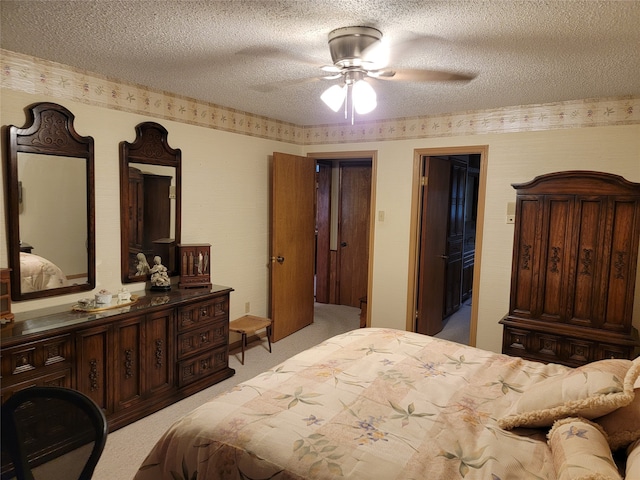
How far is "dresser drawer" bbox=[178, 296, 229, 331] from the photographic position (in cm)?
317

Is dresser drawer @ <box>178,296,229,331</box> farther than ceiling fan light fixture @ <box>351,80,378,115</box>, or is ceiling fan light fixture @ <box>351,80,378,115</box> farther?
dresser drawer @ <box>178,296,229,331</box>

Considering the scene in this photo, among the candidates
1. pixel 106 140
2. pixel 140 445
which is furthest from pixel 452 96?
pixel 140 445

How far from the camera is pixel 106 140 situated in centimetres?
300

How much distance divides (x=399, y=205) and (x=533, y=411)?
290 centimetres

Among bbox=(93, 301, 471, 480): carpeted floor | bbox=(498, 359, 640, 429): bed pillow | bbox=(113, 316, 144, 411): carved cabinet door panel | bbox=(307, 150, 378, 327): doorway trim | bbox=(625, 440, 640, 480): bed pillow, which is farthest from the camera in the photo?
bbox=(307, 150, 378, 327): doorway trim

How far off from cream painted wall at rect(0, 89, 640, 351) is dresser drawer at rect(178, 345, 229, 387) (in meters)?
0.73

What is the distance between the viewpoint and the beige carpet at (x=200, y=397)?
2.42 metres

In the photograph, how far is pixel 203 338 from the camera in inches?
132

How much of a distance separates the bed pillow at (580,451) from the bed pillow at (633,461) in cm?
3

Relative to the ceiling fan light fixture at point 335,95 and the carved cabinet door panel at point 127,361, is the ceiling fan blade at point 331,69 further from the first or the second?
the carved cabinet door panel at point 127,361

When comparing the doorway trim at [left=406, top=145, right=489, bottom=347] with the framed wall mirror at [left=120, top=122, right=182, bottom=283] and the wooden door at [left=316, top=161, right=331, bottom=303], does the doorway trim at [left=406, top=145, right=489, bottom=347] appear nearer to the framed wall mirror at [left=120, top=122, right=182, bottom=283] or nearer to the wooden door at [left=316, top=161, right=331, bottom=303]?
the wooden door at [left=316, top=161, right=331, bottom=303]

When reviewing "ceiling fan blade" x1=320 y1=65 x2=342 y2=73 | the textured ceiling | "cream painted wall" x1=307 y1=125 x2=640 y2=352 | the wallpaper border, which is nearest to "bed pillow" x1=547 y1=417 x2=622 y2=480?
the textured ceiling

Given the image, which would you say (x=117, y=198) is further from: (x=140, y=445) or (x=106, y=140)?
(x=140, y=445)

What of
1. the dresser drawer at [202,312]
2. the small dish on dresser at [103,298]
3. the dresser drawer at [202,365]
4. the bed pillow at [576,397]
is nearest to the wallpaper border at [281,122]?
the small dish on dresser at [103,298]
